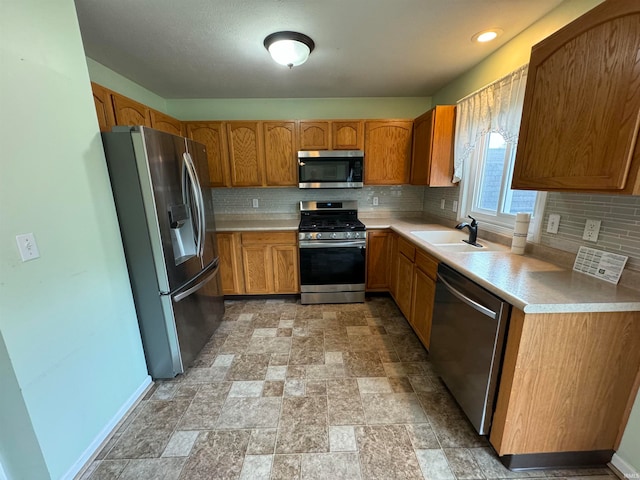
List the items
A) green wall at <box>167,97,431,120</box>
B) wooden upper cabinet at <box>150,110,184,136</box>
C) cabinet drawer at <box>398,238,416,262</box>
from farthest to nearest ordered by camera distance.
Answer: green wall at <box>167,97,431,120</box>
wooden upper cabinet at <box>150,110,184,136</box>
cabinet drawer at <box>398,238,416,262</box>

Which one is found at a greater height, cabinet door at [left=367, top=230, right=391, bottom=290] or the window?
the window

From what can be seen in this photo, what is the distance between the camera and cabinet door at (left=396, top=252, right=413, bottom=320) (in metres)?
2.40

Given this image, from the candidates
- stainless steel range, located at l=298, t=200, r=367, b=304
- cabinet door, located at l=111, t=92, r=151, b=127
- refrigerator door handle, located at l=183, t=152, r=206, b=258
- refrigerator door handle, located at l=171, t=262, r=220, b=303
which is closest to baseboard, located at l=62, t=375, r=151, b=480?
refrigerator door handle, located at l=171, t=262, r=220, b=303

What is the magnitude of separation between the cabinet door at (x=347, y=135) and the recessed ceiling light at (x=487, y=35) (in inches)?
53.4

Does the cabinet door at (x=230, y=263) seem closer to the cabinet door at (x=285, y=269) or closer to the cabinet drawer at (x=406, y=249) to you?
the cabinet door at (x=285, y=269)

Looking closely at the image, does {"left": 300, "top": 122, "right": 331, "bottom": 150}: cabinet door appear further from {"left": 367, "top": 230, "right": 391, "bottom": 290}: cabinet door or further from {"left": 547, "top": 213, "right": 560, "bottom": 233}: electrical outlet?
{"left": 547, "top": 213, "right": 560, "bottom": 233}: electrical outlet

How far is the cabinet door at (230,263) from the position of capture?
9.57ft

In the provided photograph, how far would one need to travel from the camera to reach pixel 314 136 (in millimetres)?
3045

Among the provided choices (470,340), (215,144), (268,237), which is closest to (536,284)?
(470,340)

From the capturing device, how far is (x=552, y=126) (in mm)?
1214

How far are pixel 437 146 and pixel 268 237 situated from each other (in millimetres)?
2027

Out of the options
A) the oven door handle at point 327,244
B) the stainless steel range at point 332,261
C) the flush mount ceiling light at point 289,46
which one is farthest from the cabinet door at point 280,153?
the flush mount ceiling light at point 289,46

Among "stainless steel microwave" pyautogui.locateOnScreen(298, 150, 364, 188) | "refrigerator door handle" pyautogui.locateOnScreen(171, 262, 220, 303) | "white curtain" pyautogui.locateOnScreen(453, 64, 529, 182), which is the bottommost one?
"refrigerator door handle" pyautogui.locateOnScreen(171, 262, 220, 303)

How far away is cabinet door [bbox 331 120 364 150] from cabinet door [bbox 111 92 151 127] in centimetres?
189
